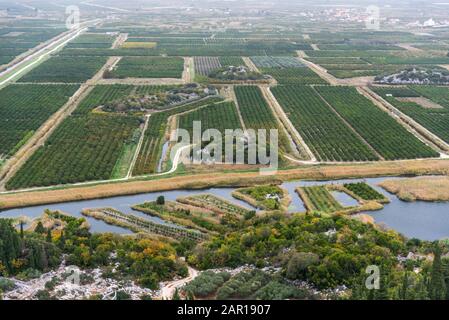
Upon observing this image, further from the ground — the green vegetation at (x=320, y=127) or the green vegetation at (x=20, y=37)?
the green vegetation at (x=20, y=37)

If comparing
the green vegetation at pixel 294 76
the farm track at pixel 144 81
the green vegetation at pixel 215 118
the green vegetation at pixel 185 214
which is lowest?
the green vegetation at pixel 185 214

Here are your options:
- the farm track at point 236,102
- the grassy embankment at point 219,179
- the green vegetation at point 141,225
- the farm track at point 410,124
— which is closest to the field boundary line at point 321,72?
the farm track at point 410,124

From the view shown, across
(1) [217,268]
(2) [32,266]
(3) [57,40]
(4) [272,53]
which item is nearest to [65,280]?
(2) [32,266]

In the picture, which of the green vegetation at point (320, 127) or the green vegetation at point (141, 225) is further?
the green vegetation at point (320, 127)

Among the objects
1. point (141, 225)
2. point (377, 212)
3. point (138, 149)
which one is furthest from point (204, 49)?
point (141, 225)

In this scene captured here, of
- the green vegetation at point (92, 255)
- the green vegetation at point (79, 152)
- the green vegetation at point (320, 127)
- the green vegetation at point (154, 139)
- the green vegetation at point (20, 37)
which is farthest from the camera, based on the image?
the green vegetation at point (20, 37)

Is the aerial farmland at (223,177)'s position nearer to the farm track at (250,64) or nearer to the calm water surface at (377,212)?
the calm water surface at (377,212)

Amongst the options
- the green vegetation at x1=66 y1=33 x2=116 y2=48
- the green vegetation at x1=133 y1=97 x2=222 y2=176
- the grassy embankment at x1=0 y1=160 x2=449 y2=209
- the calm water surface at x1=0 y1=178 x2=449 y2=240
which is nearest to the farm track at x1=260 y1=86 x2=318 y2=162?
the grassy embankment at x1=0 y1=160 x2=449 y2=209
